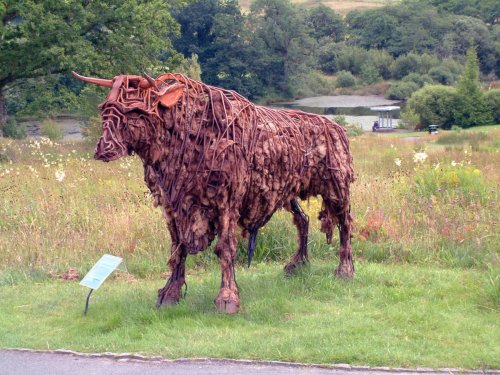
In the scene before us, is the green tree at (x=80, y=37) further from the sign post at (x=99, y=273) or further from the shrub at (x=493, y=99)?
the shrub at (x=493, y=99)

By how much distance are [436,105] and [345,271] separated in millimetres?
41755

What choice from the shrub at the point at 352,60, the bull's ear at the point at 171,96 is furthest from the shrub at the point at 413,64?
the bull's ear at the point at 171,96

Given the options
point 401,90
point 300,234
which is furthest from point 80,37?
point 401,90

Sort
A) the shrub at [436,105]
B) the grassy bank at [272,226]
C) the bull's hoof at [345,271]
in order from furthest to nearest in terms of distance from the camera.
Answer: the shrub at [436,105], the grassy bank at [272,226], the bull's hoof at [345,271]

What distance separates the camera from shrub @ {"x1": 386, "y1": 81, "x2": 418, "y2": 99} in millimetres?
63750

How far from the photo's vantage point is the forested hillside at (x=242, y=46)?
25062 millimetres

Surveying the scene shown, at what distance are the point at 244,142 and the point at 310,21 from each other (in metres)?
73.7

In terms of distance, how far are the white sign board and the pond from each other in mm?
37330

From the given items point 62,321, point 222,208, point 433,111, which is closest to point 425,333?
point 222,208

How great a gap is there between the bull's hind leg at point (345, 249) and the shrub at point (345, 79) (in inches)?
2303

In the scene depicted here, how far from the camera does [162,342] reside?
671 cm

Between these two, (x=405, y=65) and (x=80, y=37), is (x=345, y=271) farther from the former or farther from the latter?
(x=405, y=65)

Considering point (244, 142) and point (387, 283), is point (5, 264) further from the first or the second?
point (387, 283)

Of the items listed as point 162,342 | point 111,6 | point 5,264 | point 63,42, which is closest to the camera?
point 162,342
